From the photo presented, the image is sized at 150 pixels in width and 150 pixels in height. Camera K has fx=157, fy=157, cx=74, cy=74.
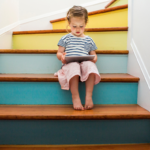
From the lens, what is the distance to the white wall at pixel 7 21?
142cm

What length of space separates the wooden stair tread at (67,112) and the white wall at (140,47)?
0.11 m

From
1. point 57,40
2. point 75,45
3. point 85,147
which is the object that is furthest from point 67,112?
point 57,40

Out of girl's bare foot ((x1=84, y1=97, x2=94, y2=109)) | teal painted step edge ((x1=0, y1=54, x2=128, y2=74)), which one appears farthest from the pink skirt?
teal painted step edge ((x1=0, y1=54, x2=128, y2=74))

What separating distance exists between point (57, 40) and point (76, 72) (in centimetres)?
66

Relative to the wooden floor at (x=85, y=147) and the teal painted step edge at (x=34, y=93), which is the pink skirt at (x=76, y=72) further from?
A: the wooden floor at (x=85, y=147)

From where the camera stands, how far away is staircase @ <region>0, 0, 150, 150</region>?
833 millimetres

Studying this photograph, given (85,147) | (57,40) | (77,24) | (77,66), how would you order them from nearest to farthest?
(85,147)
(77,66)
(77,24)
(57,40)

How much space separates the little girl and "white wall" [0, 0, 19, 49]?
0.64m

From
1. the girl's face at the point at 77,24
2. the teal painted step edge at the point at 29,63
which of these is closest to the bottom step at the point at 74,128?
the teal painted step edge at the point at 29,63

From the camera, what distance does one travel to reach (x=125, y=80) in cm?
99

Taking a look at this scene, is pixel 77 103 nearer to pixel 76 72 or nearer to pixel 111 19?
pixel 76 72

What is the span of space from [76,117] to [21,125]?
300 mm

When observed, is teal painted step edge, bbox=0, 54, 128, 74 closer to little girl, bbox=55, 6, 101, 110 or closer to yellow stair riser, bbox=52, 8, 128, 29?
little girl, bbox=55, 6, 101, 110

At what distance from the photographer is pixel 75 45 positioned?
3.73 feet
